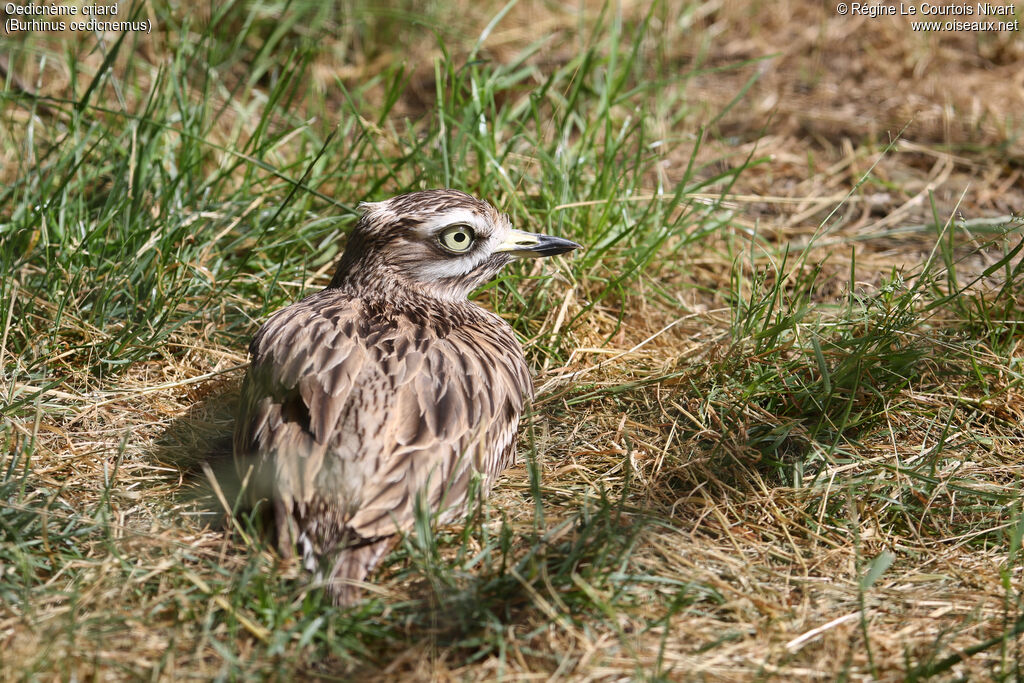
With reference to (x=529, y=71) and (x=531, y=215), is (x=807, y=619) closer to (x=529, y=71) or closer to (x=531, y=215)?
(x=531, y=215)

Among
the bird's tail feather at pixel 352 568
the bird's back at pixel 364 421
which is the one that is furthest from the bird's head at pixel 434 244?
the bird's tail feather at pixel 352 568

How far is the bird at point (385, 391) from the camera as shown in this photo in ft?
9.27

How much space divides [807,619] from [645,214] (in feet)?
6.65

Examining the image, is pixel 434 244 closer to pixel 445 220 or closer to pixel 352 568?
pixel 445 220

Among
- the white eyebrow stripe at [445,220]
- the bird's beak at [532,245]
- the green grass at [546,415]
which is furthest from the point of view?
the bird's beak at [532,245]

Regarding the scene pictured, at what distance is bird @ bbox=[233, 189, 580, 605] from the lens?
283 cm

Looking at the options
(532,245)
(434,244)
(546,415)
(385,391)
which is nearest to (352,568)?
(385,391)

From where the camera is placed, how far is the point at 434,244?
3.66 meters

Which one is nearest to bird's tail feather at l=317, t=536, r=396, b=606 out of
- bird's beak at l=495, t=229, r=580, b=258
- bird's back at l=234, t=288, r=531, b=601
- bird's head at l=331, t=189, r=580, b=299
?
bird's back at l=234, t=288, r=531, b=601

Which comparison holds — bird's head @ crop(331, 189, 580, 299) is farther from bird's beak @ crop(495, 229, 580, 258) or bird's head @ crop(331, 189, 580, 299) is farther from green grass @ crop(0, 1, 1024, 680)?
green grass @ crop(0, 1, 1024, 680)

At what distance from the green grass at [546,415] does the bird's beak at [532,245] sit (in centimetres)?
36

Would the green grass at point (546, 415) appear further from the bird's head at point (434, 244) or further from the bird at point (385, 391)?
the bird's head at point (434, 244)

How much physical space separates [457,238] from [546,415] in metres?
0.75

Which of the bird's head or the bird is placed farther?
the bird's head
